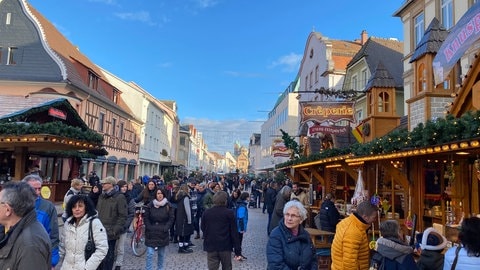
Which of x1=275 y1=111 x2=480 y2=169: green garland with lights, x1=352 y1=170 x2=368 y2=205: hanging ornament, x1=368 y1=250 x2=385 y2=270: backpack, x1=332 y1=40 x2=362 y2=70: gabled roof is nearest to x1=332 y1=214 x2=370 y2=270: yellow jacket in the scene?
x1=368 y1=250 x2=385 y2=270: backpack

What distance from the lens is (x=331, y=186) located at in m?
15.2

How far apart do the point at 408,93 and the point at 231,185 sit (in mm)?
16660

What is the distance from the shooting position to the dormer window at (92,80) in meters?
27.0

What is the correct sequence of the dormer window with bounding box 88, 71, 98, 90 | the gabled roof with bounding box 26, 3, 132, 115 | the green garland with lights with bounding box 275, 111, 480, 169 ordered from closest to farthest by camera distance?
the green garland with lights with bounding box 275, 111, 480, 169
the gabled roof with bounding box 26, 3, 132, 115
the dormer window with bounding box 88, 71, 98, 90

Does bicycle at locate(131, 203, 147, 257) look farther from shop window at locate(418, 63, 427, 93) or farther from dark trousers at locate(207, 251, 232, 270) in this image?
shop window at locate(418, 63, 427, 93)

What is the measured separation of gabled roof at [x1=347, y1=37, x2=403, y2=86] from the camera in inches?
864

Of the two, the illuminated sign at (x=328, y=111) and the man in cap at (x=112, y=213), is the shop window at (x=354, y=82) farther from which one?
the man in cap at (x=112, y=213)

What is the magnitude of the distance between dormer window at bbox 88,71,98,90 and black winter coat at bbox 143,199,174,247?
21.6m

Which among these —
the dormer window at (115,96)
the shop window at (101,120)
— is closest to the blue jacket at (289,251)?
the shop window at (101,120)

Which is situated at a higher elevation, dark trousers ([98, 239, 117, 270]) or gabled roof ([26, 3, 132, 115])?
gabled roof ([26, 3, 132, 115])

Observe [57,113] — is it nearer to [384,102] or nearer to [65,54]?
[384,102]

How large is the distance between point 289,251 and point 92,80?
26526mm

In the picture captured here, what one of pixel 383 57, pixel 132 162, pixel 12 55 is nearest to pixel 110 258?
pixel 383 57

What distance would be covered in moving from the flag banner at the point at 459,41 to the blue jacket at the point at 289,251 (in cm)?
448
